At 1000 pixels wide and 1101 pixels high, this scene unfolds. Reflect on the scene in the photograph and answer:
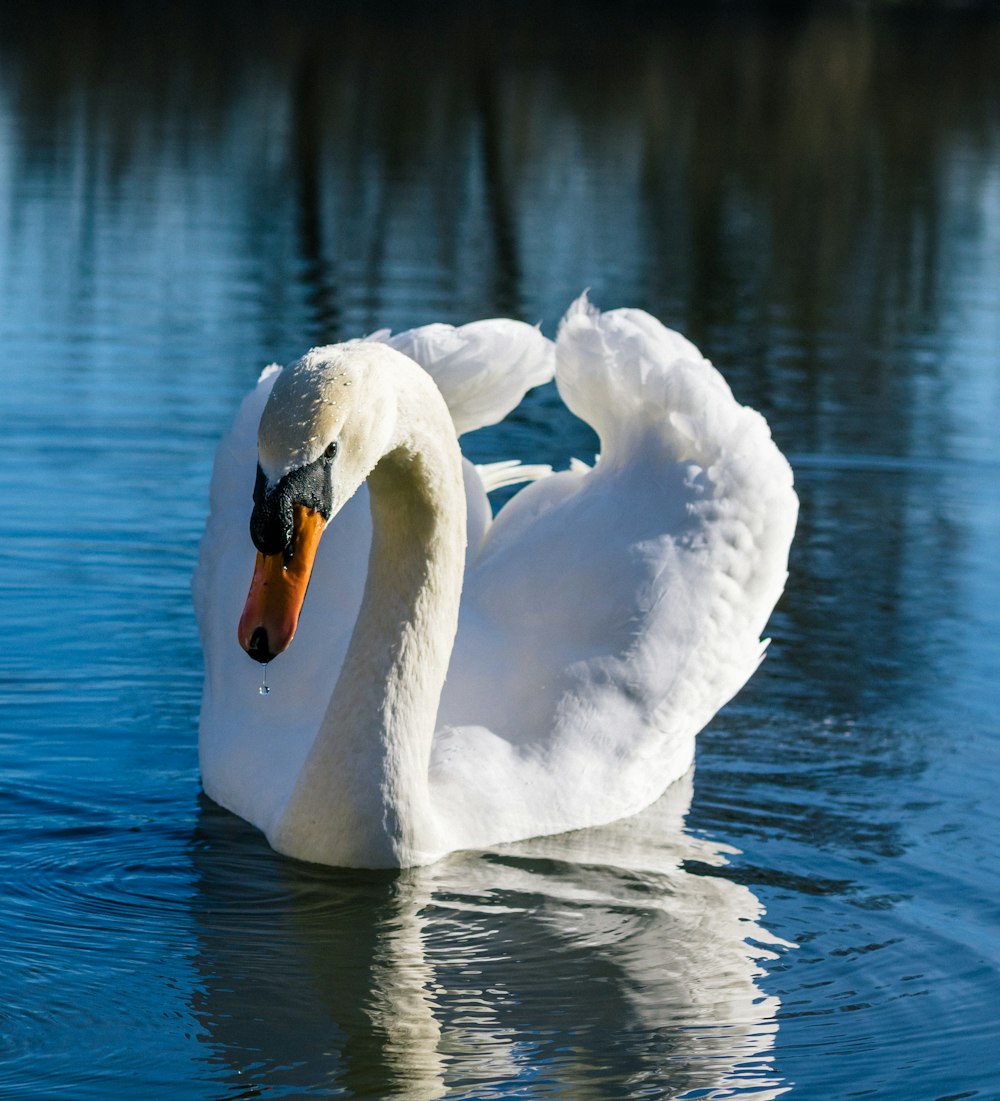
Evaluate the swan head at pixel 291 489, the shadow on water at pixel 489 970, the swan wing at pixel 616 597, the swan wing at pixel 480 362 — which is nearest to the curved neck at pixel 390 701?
the shadow on water at pixel 489 970

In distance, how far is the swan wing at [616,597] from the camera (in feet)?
20.3

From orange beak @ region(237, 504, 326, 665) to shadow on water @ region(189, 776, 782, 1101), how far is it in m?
0.90

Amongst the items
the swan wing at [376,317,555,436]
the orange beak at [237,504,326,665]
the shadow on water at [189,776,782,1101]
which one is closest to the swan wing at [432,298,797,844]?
the swan wing at [376,317,555,436]

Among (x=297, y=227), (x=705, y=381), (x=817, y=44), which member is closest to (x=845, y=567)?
(x=705, y=381)

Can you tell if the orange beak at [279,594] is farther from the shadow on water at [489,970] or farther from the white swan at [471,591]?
the shadow on water at [489,970]

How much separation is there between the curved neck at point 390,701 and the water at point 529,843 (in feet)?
0.48

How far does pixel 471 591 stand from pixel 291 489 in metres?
2.08

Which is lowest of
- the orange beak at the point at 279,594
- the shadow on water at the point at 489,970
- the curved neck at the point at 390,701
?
the shadow on water at the point at 489,970

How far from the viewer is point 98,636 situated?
797 cm

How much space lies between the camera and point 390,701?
576cm

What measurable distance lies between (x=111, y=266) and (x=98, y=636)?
346 inches

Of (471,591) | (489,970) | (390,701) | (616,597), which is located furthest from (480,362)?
(489,970)

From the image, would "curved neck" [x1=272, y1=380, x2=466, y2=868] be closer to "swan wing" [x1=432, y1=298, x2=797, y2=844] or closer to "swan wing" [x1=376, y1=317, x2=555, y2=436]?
"swan wing" [x1=432, y1=298, x2=797, y2=844]

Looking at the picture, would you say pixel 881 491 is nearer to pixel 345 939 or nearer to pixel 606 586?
pixel 606 586
